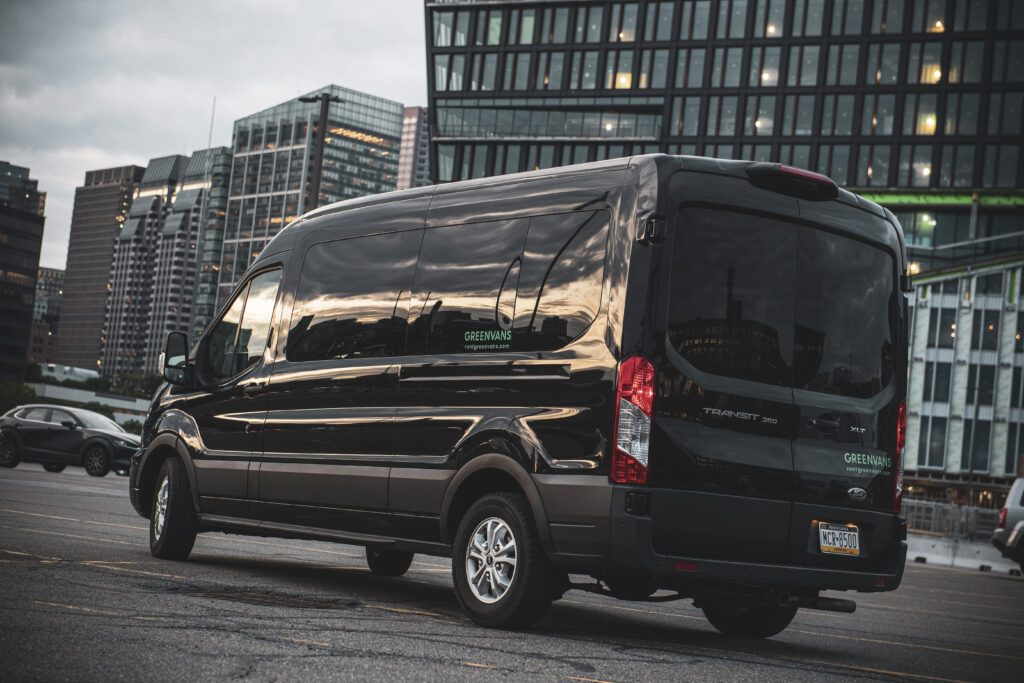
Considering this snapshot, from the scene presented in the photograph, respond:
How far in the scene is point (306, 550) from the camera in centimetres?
1159

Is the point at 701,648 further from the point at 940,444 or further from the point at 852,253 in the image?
the point at 940,444

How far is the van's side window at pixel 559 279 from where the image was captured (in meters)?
6.14

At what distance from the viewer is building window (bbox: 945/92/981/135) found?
220 feet

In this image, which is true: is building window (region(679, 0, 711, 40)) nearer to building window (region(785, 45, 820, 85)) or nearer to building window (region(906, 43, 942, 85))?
building window (region(785, 45, 820, 85))

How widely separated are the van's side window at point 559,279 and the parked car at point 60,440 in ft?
60.4

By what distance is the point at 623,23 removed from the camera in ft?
242

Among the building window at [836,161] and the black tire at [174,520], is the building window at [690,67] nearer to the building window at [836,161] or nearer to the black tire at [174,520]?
the building window at [836,161]

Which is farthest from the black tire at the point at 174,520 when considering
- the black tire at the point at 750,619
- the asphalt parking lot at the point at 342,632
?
the black tire at the point at 750,619

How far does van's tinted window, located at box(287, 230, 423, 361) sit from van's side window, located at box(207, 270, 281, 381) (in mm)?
446

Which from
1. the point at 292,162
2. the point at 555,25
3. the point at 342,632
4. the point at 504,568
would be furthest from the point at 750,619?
the point at 292,162

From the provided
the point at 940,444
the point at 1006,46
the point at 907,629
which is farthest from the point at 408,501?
the point at 1006,46

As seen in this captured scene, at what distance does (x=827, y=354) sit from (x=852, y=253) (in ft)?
2.21

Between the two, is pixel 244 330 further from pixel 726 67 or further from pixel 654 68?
pixel 654 68

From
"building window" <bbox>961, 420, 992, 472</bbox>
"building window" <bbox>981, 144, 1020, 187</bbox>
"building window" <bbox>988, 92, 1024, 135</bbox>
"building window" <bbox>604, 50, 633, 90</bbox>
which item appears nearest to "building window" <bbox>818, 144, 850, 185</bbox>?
"building window" <bbox>981, 144, 1020, 187</bbox>
